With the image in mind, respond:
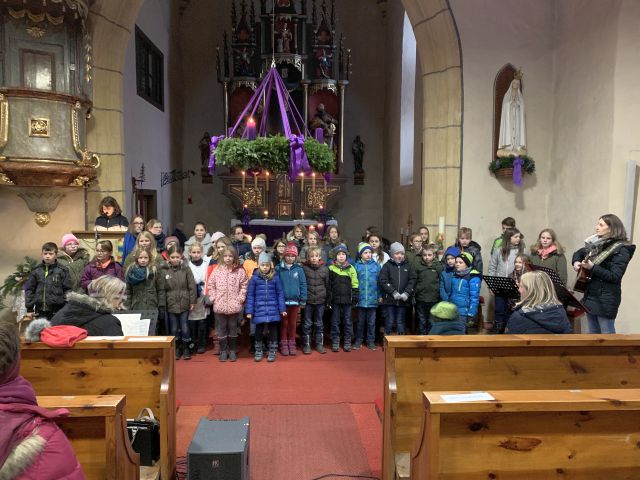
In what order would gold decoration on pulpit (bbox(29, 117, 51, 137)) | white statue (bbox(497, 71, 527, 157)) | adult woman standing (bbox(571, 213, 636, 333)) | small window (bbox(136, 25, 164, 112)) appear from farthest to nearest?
small window (bbox(136, 25, 164, 112))
white statue (bbox(497, 71, 527, 157))
gold decoration on pulpit (bbox(29, 117, 51, 137))
adult woman standing (bbox(571, 213, 636, 333))

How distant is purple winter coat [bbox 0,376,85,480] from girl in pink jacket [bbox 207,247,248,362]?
380 cm

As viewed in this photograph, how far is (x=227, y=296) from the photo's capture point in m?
5.44

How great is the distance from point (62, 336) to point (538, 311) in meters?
2.88

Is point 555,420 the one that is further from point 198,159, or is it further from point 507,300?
point 198,159

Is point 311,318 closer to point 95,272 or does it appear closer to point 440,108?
point 95,272

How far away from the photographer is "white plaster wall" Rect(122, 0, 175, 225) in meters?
8.58

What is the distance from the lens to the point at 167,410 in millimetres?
2840

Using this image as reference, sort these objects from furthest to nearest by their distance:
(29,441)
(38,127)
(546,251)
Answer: (38,127)
(546,251)
(29,441)

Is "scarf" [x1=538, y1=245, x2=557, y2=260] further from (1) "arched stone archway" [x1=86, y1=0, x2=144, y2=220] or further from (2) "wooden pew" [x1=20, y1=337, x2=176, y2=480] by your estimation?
(1) "arched stone archway" [x1=86, y1=0, x2=144, y2=220]

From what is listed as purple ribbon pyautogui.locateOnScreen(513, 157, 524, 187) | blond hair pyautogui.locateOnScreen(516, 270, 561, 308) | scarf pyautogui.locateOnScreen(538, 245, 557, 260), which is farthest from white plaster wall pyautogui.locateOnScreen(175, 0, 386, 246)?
blond hair pyautogui.locateOnScreen(516, 270, 561, 308)

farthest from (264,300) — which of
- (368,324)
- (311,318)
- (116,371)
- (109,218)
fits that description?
(109,218)

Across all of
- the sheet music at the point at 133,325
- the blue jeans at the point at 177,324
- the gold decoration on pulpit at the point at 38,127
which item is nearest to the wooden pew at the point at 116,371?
the sheet music at the point at 133,325

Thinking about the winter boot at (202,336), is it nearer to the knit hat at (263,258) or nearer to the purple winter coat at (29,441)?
the knit hat at (263,258)

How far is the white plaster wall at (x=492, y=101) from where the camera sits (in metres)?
7.72
